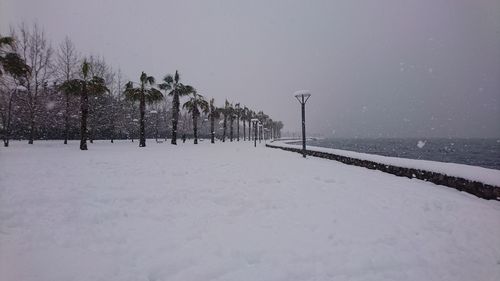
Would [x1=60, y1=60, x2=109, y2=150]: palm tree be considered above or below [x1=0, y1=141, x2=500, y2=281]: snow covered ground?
above

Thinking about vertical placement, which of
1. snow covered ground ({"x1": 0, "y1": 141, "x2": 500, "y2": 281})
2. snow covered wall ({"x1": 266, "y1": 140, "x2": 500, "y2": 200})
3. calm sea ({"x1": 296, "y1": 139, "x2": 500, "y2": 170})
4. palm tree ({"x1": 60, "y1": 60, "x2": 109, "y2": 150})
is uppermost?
palm tree ({"x1": 60, "y1": 60, "x2": 109, "y2": 150})

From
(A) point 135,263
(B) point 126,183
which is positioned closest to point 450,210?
(A) point 135,263

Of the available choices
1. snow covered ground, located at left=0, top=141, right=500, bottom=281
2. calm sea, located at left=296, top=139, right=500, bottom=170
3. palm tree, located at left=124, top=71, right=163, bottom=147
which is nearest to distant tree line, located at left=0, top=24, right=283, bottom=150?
palm tree, located at left=124, top=71, right=163, bottom=147

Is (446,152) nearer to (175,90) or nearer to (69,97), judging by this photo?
(175,90)

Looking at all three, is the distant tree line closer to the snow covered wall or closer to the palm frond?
the palm frond

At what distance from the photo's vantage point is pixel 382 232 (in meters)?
4.60

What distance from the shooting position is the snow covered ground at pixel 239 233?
131 inches

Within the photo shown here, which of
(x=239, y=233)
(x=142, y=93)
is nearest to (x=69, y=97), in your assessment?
(x=142, y=93)

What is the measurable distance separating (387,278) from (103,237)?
13.1ft

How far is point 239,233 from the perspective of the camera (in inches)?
174

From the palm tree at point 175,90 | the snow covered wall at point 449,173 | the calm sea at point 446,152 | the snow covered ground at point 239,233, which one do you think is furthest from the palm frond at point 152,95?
the calm sea at point 446,152

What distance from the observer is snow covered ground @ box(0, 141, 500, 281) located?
333cm

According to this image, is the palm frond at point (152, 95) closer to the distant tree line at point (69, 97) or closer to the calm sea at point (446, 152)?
the distant tree line at point (69, 97)

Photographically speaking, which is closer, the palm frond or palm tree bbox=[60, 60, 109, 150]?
→ palm tree bbox=[60, 60, 109, 150]
